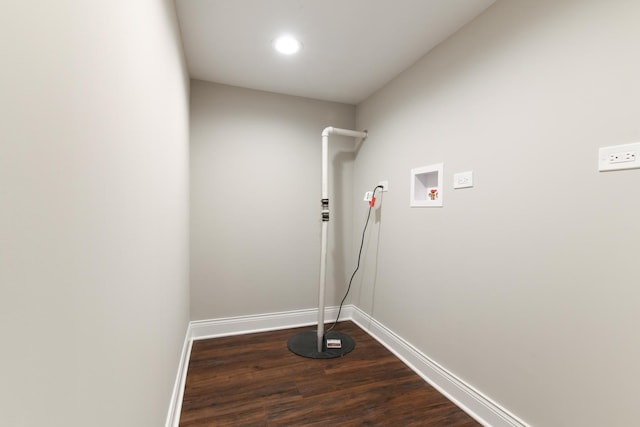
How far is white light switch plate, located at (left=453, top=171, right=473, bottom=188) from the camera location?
69.4 inches

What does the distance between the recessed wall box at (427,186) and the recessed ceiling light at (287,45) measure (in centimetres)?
128

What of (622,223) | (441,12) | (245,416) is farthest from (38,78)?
(441,12)

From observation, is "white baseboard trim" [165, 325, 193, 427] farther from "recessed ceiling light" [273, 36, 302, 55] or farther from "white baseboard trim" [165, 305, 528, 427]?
"recessed ceiling light" [273, 36, 302, 55]

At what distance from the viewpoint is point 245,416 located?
1.67 meters

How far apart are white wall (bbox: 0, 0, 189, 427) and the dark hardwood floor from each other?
2.71ft

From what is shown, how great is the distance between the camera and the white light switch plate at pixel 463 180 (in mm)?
1762

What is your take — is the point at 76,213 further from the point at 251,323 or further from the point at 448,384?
the point at 251,323

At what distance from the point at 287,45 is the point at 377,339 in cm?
258

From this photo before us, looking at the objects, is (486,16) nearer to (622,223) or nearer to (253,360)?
(622,223)

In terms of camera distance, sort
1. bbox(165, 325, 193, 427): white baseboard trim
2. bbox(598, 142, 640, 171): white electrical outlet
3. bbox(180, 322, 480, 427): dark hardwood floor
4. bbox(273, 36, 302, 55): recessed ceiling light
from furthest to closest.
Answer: bbox(273, 36, 302, 55): recessed ceiling light, bbox(180, 322, 480, 427): dark hardwood floor, bbox(165, 325, 193, 427): white baseboard trim, bbox(598, 142, 640, 171): white electrical outlet

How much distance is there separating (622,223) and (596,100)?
52cm

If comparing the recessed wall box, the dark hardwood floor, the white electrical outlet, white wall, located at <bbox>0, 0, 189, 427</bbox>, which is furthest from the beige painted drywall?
the white electrical outlet

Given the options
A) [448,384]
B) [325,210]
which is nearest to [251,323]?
[325,210]

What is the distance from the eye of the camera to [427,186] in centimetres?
222
